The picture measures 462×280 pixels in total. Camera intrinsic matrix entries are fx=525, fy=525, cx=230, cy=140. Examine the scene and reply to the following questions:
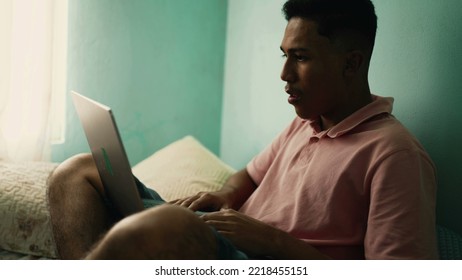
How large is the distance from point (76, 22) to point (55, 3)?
0.33 feet

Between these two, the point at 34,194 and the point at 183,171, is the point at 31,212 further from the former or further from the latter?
the point at 183,171

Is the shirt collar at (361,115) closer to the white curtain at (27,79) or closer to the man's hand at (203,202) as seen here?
the man's hand at (203,202)

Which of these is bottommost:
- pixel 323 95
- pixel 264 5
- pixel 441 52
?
pixel 323 95

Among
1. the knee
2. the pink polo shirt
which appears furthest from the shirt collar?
the knee

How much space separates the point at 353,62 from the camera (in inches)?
43.8

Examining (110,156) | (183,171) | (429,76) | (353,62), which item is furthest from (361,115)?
(183,171)

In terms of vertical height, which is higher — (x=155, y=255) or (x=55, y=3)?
(x=55, y=3)

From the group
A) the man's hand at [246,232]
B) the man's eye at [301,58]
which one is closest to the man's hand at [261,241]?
the man's hand at [246,232]

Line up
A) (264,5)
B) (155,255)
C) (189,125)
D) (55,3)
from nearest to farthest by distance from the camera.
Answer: (155,255)
(55,3)
(264,5)
(189,125)

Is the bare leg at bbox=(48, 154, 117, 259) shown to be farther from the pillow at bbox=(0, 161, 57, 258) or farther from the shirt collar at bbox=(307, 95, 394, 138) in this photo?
the shirt collar at bbox=(307, 95, 394, 138)

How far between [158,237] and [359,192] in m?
0.43

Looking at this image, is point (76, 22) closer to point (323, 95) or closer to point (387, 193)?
point (323, 95)

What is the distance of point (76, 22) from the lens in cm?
177
